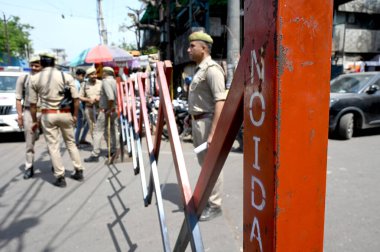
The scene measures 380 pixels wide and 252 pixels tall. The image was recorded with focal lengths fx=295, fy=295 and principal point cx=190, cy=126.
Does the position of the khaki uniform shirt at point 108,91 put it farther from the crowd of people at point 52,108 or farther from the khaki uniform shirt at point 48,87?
the khaki uniform shirt at point 48,87

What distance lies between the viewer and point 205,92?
114 inches

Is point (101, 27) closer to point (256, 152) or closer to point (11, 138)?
point (11, 138)

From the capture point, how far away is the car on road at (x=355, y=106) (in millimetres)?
6809

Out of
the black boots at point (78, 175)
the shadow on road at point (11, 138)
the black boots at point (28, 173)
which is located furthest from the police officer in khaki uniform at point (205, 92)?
the shadow on road at point (11, 138)

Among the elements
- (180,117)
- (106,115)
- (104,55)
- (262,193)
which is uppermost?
(104,55)

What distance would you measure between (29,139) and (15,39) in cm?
3351

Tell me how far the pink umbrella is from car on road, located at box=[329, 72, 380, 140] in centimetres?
693

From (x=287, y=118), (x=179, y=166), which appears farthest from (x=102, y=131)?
(x=287, y=118)

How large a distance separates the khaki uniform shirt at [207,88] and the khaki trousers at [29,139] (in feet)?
9.49

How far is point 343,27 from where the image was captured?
15086 millimetres

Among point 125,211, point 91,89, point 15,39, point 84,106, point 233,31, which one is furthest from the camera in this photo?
point 15,39

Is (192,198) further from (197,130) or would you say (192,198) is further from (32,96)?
(32,96)

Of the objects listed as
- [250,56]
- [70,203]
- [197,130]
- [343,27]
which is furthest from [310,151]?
[343,27]

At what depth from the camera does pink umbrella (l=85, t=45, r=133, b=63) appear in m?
9.71
